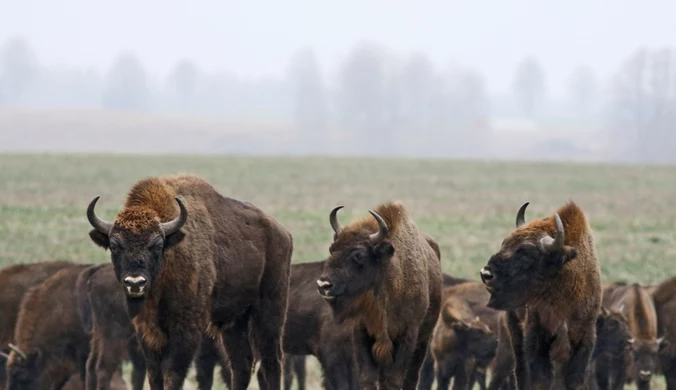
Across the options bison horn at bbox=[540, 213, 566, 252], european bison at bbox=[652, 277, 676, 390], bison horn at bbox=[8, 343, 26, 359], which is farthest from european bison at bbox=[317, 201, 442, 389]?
european bison at bbox=[652, 277, 676, 390]

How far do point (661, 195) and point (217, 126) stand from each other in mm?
99467

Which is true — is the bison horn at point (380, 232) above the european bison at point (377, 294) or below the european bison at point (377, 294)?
above

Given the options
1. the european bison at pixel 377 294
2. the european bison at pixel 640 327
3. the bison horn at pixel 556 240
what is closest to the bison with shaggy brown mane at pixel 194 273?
the european bison at pixel 377 294

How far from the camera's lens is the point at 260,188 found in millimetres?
46469

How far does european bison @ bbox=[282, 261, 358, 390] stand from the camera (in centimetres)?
1343

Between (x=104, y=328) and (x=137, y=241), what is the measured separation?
387 cm

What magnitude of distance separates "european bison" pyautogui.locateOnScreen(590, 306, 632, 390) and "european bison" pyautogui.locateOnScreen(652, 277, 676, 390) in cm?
118

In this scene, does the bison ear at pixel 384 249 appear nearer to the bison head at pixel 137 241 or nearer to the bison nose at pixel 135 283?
the bison head at pixel 137 241

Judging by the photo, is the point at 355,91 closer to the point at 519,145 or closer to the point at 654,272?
the point at 519,145

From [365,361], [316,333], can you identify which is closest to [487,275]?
[365,361]

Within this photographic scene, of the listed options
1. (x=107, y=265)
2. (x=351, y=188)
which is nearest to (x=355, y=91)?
(x=351, y=188)

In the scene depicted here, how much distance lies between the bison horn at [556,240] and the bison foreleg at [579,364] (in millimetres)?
824

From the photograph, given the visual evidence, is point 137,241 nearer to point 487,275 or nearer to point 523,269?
point 487,275

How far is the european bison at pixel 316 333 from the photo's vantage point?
13430 millimetres
